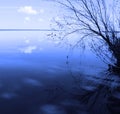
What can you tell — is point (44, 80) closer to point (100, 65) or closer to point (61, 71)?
point (61, 71)

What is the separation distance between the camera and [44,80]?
12461 millimetres

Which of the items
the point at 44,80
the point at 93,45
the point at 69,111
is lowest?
the point at 69,111

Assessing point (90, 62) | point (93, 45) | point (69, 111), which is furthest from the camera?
point (90, 62)

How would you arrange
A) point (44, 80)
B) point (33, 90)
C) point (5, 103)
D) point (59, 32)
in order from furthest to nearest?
point (59, 32) → point (44, 80) → point (33, 90) → point (5, 103)

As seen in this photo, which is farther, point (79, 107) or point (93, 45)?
point (93, 45)

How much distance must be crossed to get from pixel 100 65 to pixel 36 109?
8997mm

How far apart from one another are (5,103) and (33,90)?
6.36 feet

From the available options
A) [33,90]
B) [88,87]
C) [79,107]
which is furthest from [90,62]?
[79,107]

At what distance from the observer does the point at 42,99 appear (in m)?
9.50

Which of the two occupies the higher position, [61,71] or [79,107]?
[61,71]

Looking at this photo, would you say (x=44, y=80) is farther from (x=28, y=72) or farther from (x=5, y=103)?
(x=5, y=103)

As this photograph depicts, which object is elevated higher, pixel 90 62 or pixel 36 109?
pixel 90 62

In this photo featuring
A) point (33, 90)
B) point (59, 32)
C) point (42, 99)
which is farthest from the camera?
point (59, 32)

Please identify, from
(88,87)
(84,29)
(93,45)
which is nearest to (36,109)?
(88,87)
